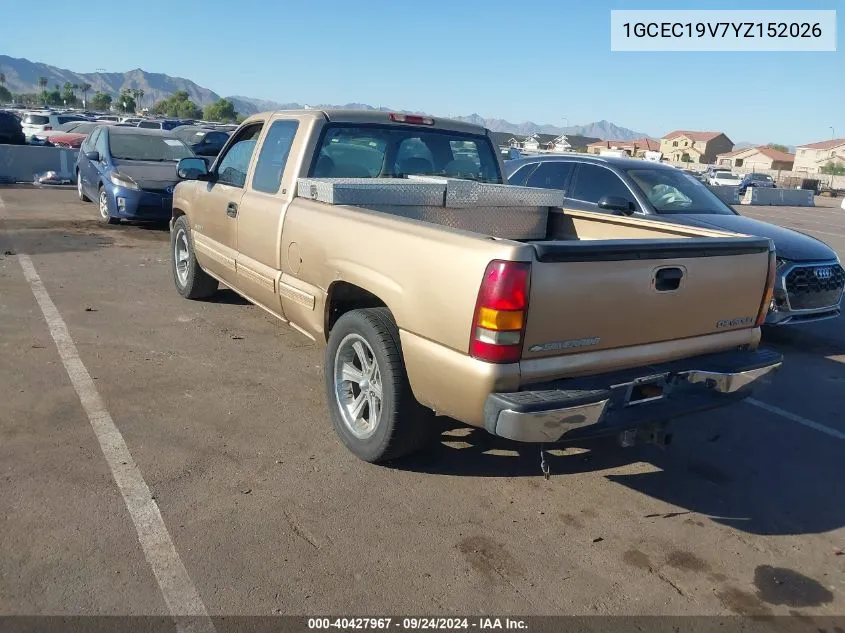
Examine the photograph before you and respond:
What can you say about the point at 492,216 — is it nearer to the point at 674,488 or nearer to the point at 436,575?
the point at 674,488

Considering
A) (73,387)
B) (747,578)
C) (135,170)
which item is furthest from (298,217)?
(135,170)

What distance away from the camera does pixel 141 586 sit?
111 inches

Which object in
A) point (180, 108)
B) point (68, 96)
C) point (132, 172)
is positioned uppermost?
point (68, 96)

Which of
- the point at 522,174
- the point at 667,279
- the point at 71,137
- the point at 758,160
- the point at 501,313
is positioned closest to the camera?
the point at 501,313

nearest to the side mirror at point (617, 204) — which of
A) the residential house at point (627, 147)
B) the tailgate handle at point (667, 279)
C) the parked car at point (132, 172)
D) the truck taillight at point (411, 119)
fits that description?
the truck taillight at point (411, 119)

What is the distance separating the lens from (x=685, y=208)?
767cm

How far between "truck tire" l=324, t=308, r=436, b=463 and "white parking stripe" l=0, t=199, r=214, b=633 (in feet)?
3.75

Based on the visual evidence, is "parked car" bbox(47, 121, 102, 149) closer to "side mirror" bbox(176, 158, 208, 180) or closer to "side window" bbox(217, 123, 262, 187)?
"side mirror" bbox(176, 158, 208, 180)

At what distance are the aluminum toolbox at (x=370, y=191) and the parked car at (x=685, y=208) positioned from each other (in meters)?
2.72

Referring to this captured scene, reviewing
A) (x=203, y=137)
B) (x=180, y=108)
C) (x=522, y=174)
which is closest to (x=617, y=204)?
(x=522, y=174)

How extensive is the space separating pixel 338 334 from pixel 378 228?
73 cm

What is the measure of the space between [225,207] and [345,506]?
3.11m

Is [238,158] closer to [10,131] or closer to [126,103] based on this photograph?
[10,131]

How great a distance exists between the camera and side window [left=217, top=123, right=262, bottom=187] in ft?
18.4
